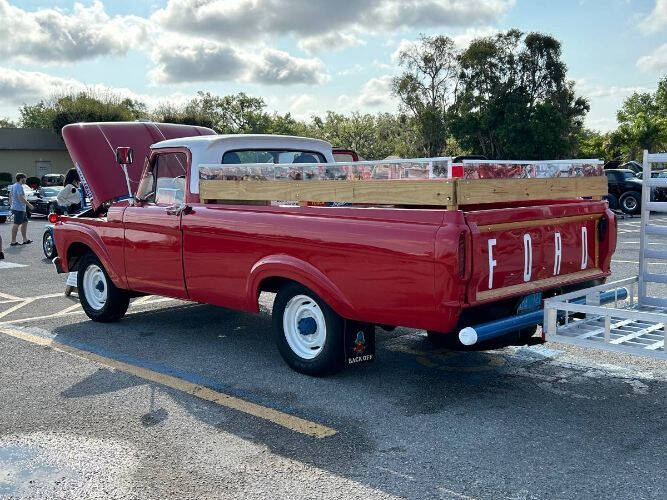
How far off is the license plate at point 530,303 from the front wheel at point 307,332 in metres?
1.30

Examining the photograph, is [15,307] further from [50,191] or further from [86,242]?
[50,191]

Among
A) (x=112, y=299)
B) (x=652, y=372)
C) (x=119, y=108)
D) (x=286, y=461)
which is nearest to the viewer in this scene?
(x=286, y=461)

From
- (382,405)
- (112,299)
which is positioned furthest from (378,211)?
(112,299)

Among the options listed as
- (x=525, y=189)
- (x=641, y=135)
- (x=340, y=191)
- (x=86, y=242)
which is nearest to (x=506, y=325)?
(x=525, y=189)

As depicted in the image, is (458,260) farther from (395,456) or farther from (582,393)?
(582,393)

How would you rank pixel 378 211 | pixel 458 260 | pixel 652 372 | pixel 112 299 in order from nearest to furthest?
pixel 458 260 < pixel 378 211 < pixel 652 372 < pixel 112 299

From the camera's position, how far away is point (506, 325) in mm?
4910

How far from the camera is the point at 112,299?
775cm

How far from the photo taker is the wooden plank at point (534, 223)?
15.7ft

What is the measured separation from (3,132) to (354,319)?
2081 inches

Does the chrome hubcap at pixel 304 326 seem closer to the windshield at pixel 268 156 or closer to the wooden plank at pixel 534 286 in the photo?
the wooden plank at pixel 534 286

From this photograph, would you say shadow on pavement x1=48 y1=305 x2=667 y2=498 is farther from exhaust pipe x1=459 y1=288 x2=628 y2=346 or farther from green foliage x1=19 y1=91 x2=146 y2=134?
green foliage x1=19 y1=91 x2=146 y2=134

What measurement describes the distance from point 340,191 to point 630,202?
2201 centimetres

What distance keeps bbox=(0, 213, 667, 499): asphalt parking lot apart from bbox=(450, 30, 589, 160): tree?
3394cm
